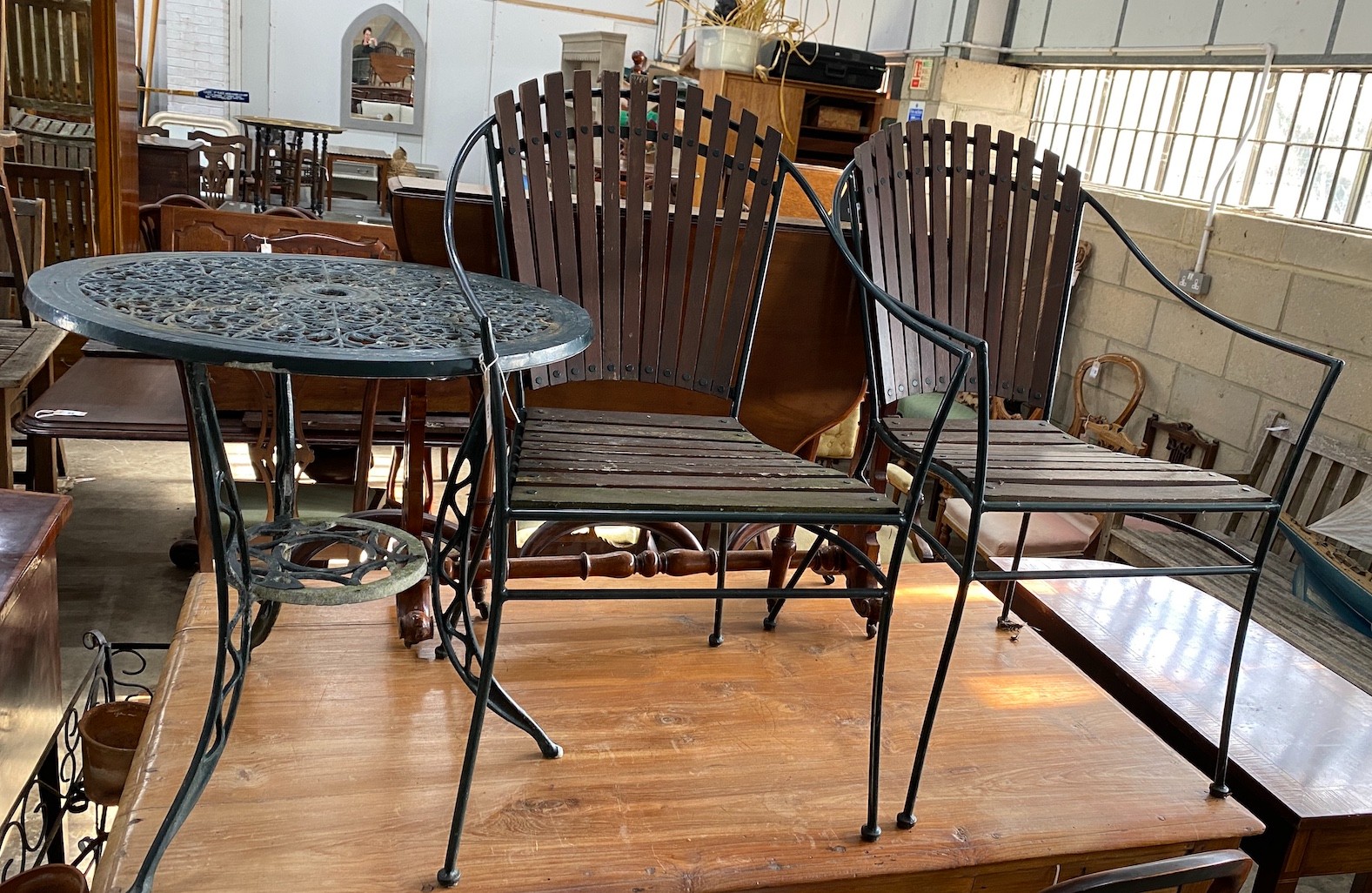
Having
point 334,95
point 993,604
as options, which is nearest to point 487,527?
point 993,604

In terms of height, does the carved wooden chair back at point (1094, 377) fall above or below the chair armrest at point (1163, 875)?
below

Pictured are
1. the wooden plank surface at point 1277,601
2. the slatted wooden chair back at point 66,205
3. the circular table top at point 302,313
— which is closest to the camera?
the circular table top at point 302,313

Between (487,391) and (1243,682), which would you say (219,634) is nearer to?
(487,391)

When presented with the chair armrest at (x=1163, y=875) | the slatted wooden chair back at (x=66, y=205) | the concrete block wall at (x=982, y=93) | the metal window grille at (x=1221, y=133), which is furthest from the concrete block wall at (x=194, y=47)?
the chair armrest at (x=1163, y=875)

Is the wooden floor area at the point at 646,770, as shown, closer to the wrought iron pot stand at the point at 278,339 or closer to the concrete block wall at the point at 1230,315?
the wrought iron pot stand at the point at 278,339

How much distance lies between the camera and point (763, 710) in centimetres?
168

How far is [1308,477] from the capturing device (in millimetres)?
3418

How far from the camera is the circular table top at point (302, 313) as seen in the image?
1.07 metres

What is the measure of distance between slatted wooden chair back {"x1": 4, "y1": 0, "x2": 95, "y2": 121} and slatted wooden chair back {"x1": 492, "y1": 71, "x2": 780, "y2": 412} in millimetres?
3940

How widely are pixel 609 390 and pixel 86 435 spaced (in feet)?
5.30

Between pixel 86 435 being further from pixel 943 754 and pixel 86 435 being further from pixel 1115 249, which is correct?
pixel 1115 249

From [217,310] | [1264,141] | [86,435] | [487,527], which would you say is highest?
[1264,141]

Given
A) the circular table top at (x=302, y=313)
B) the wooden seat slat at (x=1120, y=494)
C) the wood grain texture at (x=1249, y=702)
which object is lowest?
the wood grain texture at (x=1249, y=702)

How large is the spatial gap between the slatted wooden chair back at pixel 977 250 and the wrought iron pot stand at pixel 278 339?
2.19ft
